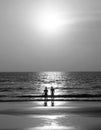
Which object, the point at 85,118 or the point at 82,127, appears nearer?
the point at 82,127

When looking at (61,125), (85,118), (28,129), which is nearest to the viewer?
(28,129)

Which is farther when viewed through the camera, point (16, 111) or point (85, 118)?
point (16, 111)

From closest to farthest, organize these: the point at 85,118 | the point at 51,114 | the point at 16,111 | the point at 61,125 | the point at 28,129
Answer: the point at 28,129
the point at 61,125
the point at 85,118
the point at 51,114
the point at 16,111

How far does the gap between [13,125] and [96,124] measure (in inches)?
167

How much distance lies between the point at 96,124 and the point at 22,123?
12.6 feet

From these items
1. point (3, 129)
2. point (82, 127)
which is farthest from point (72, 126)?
point (3, 129)

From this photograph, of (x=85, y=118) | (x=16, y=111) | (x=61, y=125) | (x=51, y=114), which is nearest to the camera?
(x=61, y=125)

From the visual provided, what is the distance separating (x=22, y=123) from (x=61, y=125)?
83.7 inches

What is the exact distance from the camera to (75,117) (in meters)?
15.3

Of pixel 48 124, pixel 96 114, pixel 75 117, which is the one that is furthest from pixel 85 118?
pixel 48 124

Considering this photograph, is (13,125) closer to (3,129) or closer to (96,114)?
(3,129)

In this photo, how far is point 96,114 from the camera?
16.5 m

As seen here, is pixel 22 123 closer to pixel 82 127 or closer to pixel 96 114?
pixel 82 127

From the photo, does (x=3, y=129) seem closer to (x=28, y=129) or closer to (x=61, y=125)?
(x=28, y=129)
